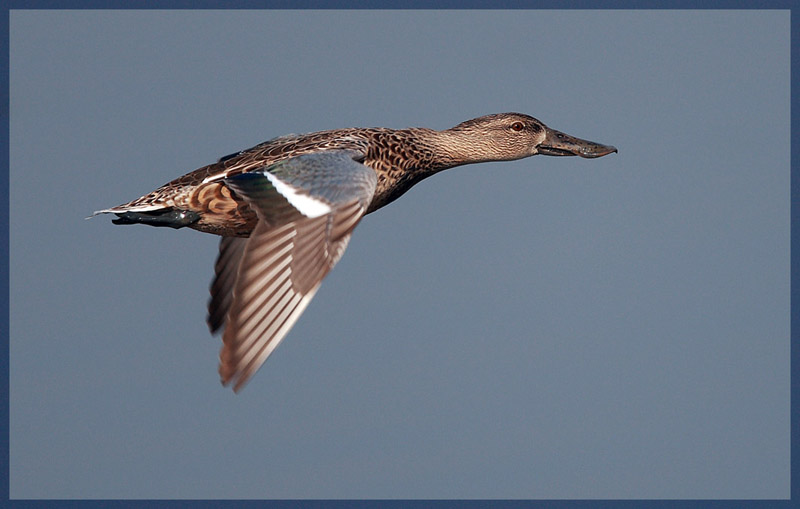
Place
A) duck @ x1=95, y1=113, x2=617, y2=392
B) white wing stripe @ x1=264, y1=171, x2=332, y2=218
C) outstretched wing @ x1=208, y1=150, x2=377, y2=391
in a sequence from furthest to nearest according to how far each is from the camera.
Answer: white wing stripe @ x1=264, y1=171, x2=332, y2=218
duck @ x1=95, y1=113, x2=617, y2=392
outstretched wing @ x1=208, y1=150, x2=377, y2=391

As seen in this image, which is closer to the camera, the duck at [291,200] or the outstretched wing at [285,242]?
the outstretched wing at [285,242]

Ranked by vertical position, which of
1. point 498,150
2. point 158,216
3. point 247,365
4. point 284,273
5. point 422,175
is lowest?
point 247,365

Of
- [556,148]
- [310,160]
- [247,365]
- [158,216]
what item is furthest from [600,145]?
[247,365]

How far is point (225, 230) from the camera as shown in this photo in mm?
9523

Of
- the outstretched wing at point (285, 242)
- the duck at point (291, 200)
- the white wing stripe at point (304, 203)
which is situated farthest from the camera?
the white wing stripe at point (304, 203)

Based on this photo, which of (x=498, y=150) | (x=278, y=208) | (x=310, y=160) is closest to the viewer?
(x=278, y=208)

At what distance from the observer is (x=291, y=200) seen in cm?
831

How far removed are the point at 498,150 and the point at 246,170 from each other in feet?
8.36

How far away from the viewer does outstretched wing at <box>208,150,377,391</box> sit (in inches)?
297

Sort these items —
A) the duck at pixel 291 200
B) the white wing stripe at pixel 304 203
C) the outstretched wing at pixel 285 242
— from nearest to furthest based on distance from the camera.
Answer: the outstretched wing at pixel 285 242
the duck at pixel 291 200
the white wing stripe at pixel 304 203

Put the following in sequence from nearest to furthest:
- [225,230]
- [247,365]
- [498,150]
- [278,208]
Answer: [247,365], [278,208], [225,230], [498,150]

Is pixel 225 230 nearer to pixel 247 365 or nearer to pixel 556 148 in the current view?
pixel 247 365

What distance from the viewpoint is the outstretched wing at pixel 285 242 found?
7.53 metres

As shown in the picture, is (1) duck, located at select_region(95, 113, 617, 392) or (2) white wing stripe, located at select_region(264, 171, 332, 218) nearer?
(1) duck, located at select_region(95, 113, 617, 392)
